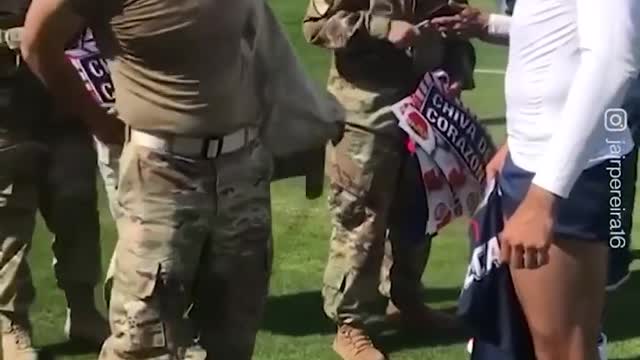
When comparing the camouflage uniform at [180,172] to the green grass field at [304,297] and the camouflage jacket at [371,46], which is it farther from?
the green grass field at [304,297]

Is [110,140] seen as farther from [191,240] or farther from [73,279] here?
[73,279]

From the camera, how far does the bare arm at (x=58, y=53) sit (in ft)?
12.3

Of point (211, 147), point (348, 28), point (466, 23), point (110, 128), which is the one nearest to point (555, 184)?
point (211, 147)

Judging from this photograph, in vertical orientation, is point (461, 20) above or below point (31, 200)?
above

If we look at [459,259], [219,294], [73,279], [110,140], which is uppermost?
[110,140]

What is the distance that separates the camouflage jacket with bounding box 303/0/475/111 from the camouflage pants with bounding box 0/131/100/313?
1.08m

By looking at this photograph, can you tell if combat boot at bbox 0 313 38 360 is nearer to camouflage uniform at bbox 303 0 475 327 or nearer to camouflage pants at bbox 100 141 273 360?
camouflage uniform at bbox 303 0 475 327

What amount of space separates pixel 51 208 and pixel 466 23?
2067 mm

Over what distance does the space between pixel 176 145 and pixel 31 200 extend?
74.5 inches

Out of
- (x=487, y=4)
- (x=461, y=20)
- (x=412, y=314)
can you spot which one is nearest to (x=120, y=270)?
(x=461, y=20)

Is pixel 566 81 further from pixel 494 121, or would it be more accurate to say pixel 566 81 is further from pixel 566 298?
pixel 494 121

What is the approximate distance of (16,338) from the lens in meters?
5.57

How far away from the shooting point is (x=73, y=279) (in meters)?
5.88

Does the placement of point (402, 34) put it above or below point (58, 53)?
below
